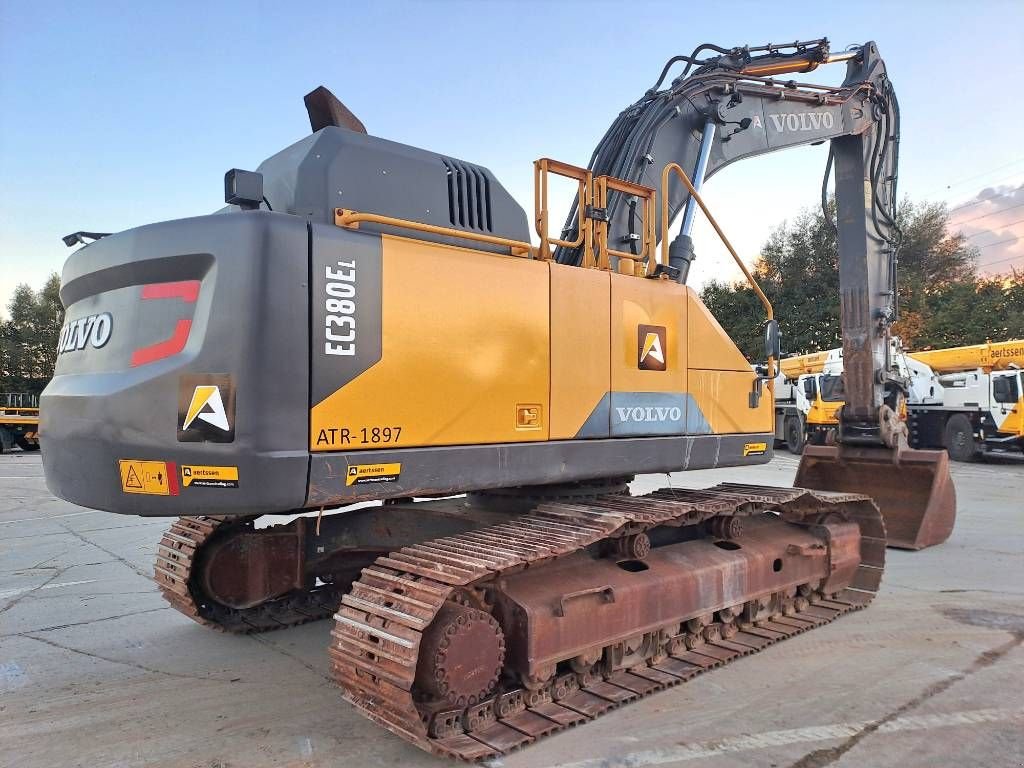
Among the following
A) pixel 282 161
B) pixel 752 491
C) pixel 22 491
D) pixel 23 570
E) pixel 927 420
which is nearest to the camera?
pixel 282 161

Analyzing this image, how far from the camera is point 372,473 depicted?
345 centimetres

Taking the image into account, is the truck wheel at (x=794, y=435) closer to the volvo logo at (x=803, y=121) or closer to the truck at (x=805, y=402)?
the truck at (x=805, y=402)

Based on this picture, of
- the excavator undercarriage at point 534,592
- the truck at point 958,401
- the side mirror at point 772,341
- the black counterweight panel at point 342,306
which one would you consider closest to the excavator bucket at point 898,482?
the excavator undercarriage at point 534,592

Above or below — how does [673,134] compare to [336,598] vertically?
above

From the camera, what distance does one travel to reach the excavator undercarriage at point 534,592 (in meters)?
3.49

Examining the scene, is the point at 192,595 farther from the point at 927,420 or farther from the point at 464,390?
the point at 927,420

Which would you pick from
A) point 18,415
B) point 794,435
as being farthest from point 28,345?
point 794,435

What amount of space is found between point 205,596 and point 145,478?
2.28 m

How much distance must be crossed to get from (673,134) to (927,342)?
3264cm

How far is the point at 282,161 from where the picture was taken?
13.4 feet

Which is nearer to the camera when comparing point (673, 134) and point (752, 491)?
point (752, 491)

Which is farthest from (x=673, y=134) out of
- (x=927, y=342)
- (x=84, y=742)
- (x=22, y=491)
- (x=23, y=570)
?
(x=927, y=342)

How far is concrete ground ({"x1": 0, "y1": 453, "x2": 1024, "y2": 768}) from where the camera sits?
11.8 feet

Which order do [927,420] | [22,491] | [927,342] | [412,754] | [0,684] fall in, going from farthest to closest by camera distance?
[927,342] → [927,420] → [22,491] → [0,684] → [412,754]
